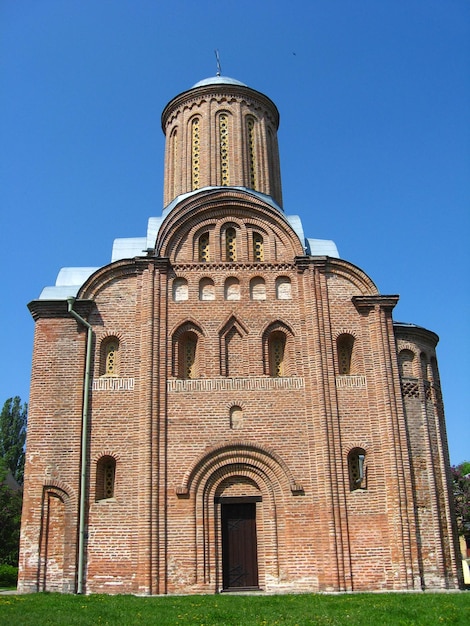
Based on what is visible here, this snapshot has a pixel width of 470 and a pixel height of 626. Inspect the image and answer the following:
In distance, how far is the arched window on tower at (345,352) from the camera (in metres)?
16.1

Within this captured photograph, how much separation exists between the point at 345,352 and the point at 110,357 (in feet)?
19.1

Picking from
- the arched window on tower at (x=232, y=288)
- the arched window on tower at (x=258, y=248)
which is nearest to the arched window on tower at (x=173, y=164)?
the arched window on tower at (x=258, y=248)

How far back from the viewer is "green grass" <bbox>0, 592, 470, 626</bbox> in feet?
30.5

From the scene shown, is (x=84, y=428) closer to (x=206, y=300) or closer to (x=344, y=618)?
(x=206, y=300)

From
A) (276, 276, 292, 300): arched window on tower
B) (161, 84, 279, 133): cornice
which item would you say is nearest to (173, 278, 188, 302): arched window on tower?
(276, 276, 292, 300): arched window on tower

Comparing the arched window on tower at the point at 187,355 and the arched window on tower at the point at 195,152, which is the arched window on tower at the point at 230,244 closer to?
the arched window on tower at the point at 187,355

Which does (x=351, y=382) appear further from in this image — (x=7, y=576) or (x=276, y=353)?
(x=7, y=576)

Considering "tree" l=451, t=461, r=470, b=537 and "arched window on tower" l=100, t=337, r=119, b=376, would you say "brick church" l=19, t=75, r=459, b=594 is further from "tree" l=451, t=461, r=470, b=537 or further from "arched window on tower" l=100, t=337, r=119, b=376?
"tree" l=451, t=461, r=470, b=537

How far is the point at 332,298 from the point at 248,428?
3.94 metres

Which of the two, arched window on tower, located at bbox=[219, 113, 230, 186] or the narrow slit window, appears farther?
the narrow slit window

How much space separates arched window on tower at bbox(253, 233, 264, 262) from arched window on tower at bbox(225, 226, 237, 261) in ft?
1.69

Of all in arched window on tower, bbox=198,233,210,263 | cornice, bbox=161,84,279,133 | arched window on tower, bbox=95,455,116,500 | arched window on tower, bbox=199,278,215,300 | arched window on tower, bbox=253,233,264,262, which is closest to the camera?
arched window on tower, bbox=95,455,116,500

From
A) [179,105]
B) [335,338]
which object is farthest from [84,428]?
[179,105]

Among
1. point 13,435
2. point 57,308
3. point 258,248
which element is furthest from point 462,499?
point 13,435
